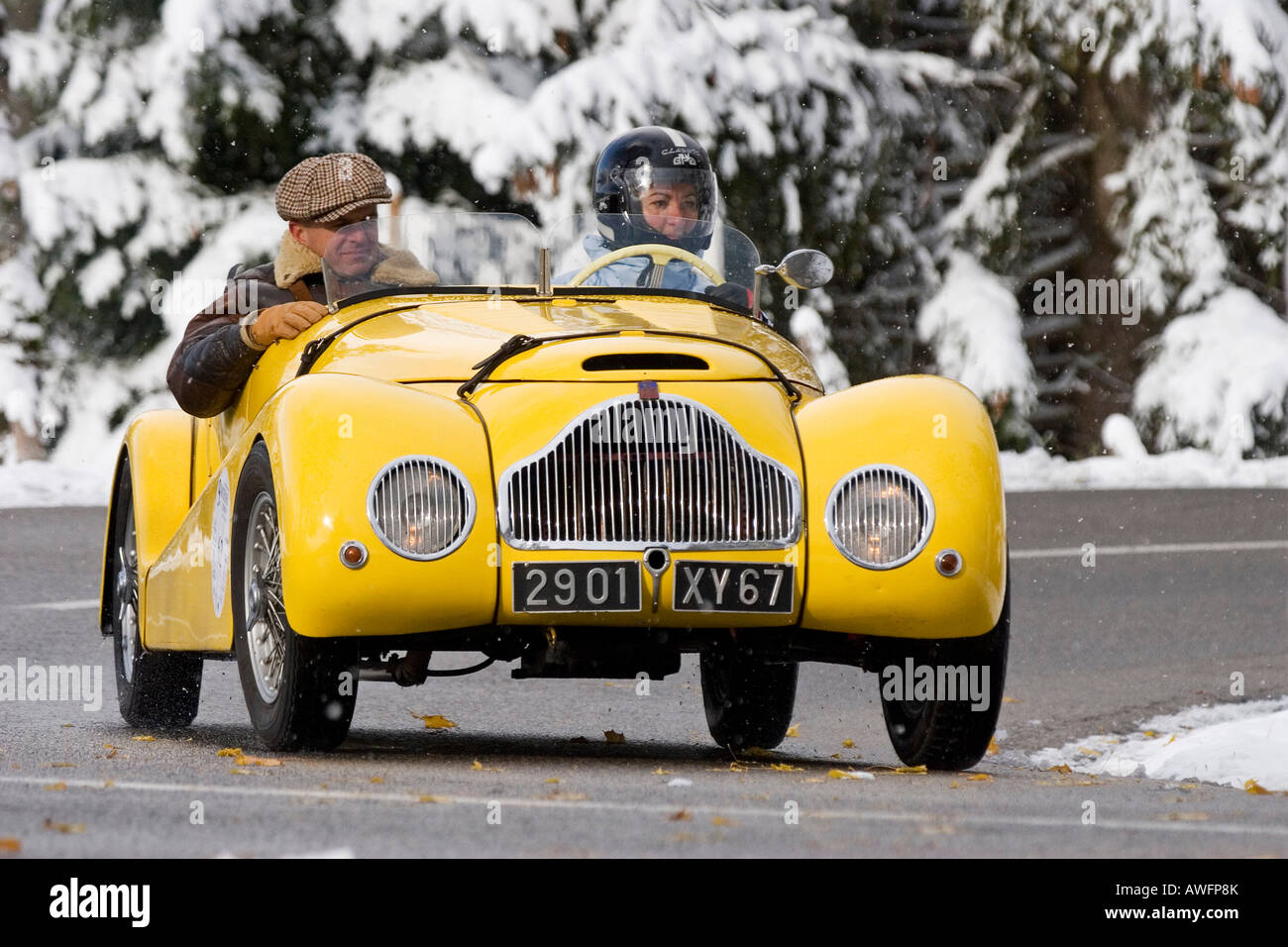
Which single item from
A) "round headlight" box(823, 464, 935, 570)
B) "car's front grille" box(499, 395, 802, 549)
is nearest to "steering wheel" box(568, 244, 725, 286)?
"car's front grille" box(499, 395, 802, 549)

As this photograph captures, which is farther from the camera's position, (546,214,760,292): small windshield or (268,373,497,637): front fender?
(546,214,760,292): small windshield

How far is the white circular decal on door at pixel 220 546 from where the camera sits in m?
7.14

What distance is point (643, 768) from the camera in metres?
6.87

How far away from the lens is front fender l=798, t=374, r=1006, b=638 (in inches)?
254

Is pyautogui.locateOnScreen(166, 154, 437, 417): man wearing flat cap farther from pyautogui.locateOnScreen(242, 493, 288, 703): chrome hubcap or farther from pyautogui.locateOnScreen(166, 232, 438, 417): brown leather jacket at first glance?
pyautogui.locateOnScreen(242, 493, 288, 703): chrome hubcap

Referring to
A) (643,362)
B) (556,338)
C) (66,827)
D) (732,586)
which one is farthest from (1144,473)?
(66,827)

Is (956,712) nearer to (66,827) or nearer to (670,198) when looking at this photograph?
(670,198)

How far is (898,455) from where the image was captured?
657 centimetres

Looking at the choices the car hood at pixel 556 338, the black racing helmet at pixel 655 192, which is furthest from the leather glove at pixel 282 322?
the black racing helmet at pixel 655 192

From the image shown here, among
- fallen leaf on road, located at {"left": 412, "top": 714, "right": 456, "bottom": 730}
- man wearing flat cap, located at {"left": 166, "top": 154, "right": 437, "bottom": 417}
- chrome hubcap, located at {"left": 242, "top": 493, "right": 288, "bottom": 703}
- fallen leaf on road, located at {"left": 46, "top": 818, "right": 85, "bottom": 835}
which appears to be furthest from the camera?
fallen leaf on road, located at {"left": 412, "top": 714, "right": 456, "bottom": 730}

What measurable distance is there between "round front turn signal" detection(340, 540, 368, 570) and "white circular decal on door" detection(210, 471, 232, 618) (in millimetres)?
904

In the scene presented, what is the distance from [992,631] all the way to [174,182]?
49.5 ft

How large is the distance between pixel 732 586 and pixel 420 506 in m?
0.87

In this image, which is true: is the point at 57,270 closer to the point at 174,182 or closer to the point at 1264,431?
the point at 174,182
